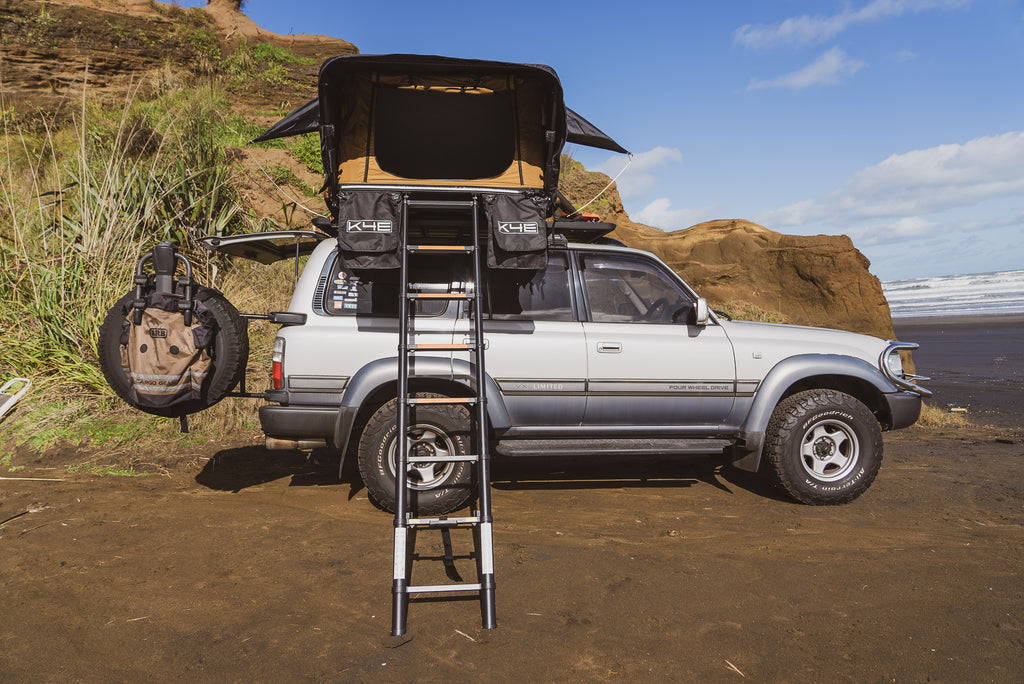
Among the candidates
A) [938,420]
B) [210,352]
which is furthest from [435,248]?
[938,420]

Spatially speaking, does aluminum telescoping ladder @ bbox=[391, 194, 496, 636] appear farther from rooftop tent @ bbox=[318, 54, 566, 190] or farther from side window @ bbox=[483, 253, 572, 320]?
rooftop tent @ bbox=[318, 54, 566, 190]

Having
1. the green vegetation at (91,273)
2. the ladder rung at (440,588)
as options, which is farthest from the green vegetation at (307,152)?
the ladder rung at (440,588)

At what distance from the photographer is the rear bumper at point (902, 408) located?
490 cm

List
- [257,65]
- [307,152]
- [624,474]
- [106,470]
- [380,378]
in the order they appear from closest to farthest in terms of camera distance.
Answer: [380,378]
[106,470]
[624,474]
[307,152]
[257,65]

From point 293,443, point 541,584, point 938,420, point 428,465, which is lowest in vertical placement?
point 541,584

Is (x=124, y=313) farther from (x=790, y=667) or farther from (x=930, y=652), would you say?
(x=930, y=652)

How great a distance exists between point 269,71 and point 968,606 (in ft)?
56.4

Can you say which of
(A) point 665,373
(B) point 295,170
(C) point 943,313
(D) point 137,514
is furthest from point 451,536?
(C) point 943,313

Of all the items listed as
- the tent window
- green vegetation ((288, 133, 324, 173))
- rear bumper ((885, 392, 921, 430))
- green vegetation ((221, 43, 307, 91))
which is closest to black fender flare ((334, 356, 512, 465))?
the tent window

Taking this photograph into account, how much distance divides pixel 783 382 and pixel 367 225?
3185mm

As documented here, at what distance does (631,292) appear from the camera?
5012 millimetres

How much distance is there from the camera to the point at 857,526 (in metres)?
4.39

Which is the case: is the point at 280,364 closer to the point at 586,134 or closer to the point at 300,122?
the point at 300,122

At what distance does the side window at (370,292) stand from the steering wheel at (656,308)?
156cm
